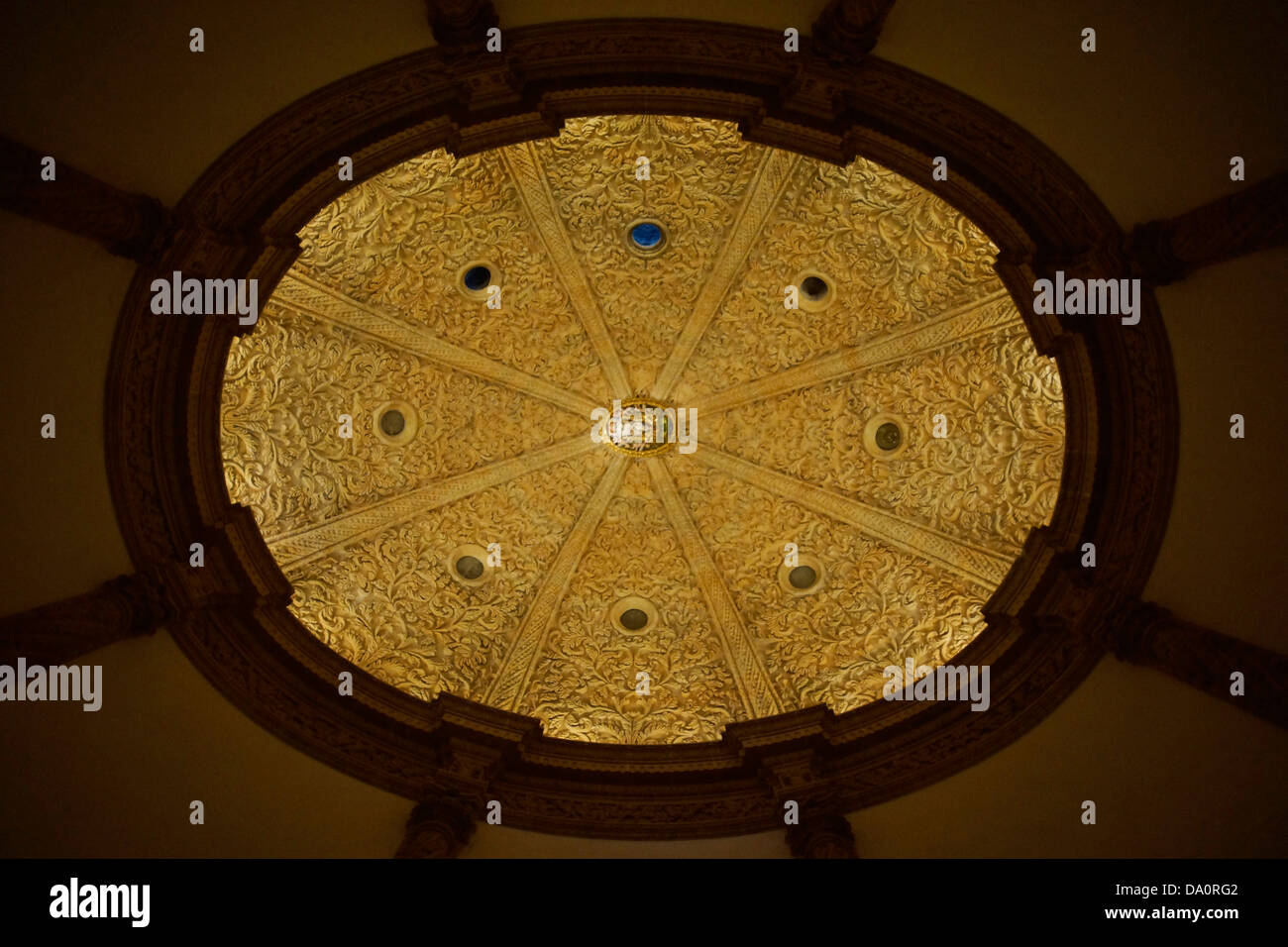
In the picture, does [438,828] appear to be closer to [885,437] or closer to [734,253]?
[885,437]

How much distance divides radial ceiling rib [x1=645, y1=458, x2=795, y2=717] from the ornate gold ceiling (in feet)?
0.12

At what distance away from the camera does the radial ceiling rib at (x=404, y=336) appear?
594 inches

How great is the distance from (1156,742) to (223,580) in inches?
407

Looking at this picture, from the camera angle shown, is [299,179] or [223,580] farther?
[223,580]

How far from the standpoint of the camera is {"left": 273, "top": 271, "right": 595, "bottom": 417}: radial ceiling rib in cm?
1508

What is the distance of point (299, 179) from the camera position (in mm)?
11094

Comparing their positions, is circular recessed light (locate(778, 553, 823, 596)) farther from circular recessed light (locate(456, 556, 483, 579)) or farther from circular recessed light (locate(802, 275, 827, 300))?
circular recessed light (locate(456, 556, 483, 579))

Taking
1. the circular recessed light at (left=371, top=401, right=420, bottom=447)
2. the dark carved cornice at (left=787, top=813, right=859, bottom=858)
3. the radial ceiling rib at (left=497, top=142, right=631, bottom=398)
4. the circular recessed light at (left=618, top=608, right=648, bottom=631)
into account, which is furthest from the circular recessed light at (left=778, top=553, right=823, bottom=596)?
the circular recessed light at (left=371, top=401, right=420, bottom=447)

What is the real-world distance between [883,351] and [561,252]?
203 inches

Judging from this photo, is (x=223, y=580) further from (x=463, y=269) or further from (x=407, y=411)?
(x=463, y=269)

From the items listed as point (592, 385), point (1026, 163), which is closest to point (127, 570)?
point (592, 385)

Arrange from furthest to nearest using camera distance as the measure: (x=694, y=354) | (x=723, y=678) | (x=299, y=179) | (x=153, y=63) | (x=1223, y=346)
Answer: (x=694, y=354) < (x=723, y=678) < (x=299, y=179) < (x=1223, y=346) < (x=153, y=63)

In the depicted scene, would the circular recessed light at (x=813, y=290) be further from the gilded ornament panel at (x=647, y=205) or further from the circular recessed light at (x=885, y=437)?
the circular recessed light at (x=885, y=437)

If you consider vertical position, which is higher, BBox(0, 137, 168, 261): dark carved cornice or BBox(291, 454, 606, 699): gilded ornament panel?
BBox(0, 137, 168, 261): dark carved cornice
